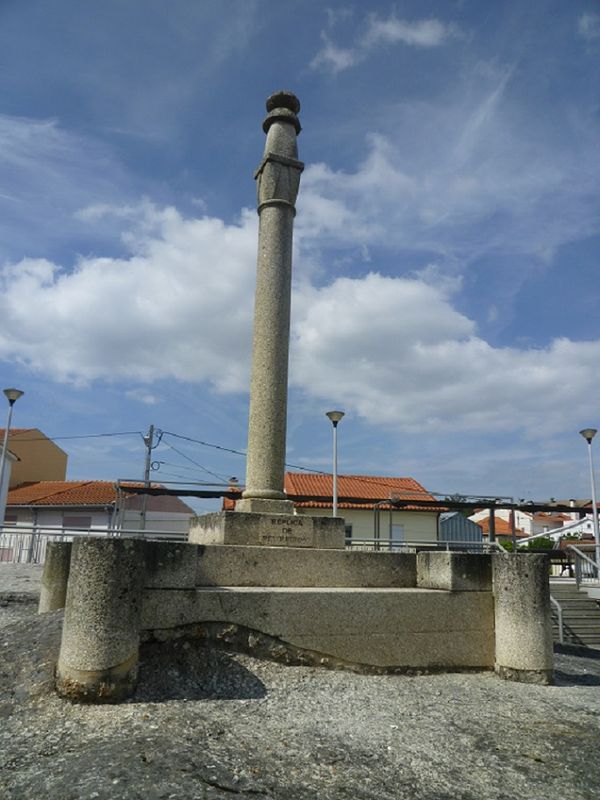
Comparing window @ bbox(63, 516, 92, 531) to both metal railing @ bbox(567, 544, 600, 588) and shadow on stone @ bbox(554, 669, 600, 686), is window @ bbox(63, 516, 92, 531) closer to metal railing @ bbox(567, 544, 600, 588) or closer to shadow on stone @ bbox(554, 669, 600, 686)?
metal railing @ bbox(567, 544, 600, 588)

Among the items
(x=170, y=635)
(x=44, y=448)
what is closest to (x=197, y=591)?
(x=170, y=635)

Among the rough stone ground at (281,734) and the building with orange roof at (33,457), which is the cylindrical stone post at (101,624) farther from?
the building with orange roof at (33,457)

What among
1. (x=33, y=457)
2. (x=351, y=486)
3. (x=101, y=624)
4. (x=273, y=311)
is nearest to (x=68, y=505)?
(x=33, y=457)

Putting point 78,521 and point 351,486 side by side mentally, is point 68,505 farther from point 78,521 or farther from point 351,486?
point 351,486

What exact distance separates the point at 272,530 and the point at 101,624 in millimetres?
2907

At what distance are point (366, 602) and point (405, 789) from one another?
264 centimetres

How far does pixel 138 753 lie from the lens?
382 cm

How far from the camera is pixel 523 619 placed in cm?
650

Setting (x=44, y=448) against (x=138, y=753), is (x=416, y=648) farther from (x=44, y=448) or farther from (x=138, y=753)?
(x=44, y=448)

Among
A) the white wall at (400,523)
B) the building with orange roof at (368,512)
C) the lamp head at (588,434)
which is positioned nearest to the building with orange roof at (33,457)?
the building with orange roof at (368,512)

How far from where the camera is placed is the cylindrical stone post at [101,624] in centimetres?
481

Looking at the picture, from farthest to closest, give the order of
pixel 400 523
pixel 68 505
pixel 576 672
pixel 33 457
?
pixel 33 457
pixel 400 523
pixel 68 505
pixel 576 672

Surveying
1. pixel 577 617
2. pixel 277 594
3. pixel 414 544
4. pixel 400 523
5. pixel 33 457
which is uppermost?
pixel 33 457

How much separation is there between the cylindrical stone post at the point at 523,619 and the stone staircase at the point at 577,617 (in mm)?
6315
